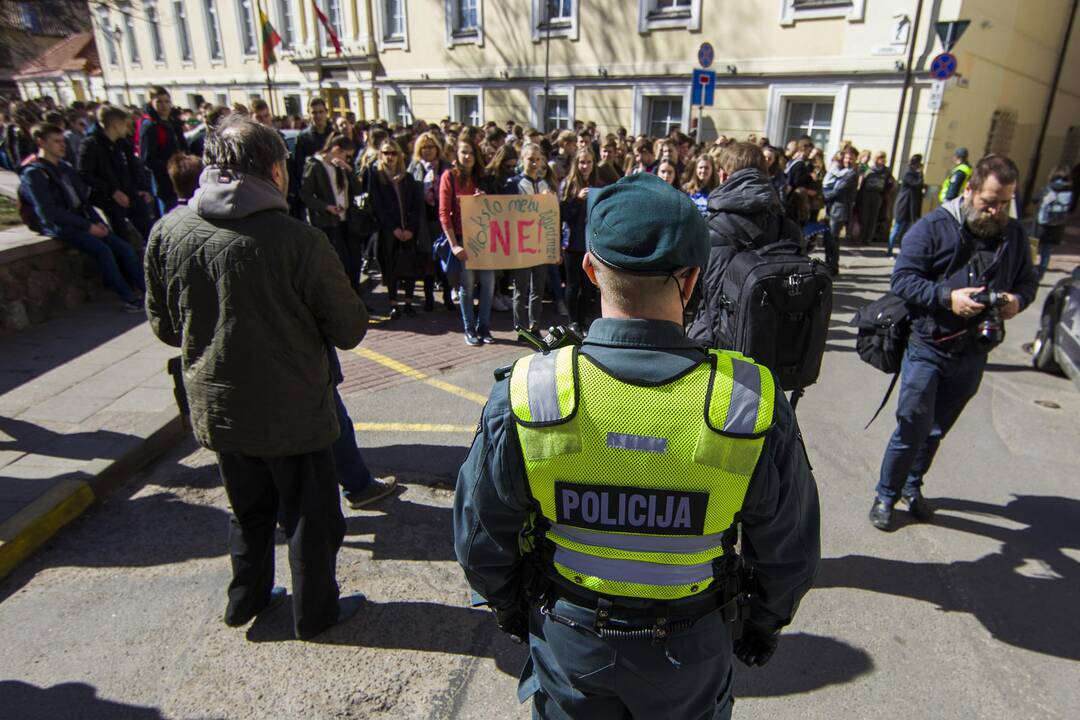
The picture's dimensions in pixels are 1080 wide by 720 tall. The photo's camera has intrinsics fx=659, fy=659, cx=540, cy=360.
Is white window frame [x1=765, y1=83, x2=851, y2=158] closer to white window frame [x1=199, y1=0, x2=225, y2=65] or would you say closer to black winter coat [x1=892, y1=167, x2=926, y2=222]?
black winter coat [x1=892, y1=167, x2=926, y2=222]

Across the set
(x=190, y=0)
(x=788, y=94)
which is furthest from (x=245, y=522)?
(x=190, y=0)

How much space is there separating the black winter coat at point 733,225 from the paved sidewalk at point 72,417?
3511 mm

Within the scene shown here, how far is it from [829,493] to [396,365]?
3746mm

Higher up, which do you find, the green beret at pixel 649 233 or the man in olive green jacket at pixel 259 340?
the green beret at pixel 649 233

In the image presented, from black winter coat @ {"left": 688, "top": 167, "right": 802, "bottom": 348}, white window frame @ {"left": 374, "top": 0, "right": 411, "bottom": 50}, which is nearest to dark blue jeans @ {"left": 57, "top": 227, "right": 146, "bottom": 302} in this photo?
black winter coat @ {"left": 688, "top": 167, "right": 802, "bottom": 348}

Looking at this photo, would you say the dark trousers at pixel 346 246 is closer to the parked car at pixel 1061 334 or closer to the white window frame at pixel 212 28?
the parked car at pixel 1061 334

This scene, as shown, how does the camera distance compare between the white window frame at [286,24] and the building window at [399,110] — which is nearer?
the building window at [399,110]

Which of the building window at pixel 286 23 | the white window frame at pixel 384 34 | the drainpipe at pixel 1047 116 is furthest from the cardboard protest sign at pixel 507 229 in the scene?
the building window at pixel 286 23

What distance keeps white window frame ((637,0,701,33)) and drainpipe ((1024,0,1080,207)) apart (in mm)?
10880

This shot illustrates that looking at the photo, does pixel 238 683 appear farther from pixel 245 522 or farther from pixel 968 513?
pixel 968 513

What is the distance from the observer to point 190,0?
30.6 meters

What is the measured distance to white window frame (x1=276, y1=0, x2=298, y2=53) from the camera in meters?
27.2

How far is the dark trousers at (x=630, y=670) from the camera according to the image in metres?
1.54

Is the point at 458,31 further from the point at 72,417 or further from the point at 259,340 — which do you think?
the point at 259,340
